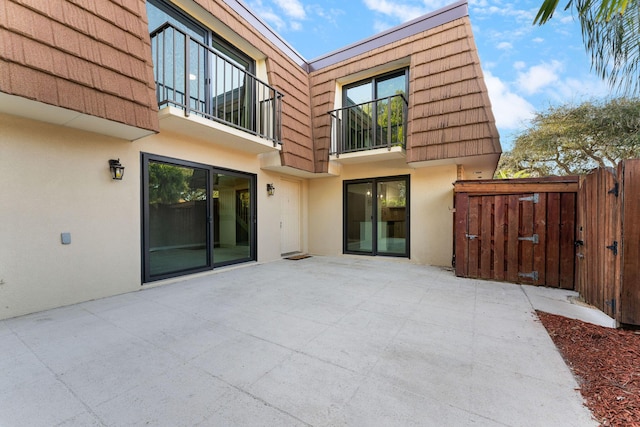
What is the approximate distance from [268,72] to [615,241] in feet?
20.5

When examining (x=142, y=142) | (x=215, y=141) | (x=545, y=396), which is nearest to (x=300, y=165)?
(x=215, y=141)

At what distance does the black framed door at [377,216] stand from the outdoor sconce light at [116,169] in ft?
16.4

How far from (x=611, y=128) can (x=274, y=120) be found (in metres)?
9.80

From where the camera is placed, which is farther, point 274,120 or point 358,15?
point 358,15

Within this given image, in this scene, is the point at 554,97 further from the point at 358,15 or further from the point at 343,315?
the point at 343,315

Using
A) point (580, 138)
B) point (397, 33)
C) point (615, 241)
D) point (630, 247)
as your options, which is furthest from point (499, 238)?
point (580, 138)

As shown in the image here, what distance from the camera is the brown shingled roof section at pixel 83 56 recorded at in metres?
2.52

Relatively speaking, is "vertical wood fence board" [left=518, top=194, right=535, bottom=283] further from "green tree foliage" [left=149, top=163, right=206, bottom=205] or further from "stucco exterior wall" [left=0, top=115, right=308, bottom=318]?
"stucco exterior wall" [left=0, top=115, right=308, bottom=318]

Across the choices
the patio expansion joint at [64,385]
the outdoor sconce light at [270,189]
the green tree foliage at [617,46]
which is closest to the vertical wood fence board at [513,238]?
the green tree foliage at [617,46]

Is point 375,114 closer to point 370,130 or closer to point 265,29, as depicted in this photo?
point 370,130

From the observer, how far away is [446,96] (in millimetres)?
5266

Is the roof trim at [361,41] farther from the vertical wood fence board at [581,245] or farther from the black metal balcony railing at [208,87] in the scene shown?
the vertical wood fence board at [581,245]

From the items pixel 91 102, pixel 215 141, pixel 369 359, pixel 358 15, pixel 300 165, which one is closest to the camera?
pixel 369 359

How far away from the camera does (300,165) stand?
6.27m
